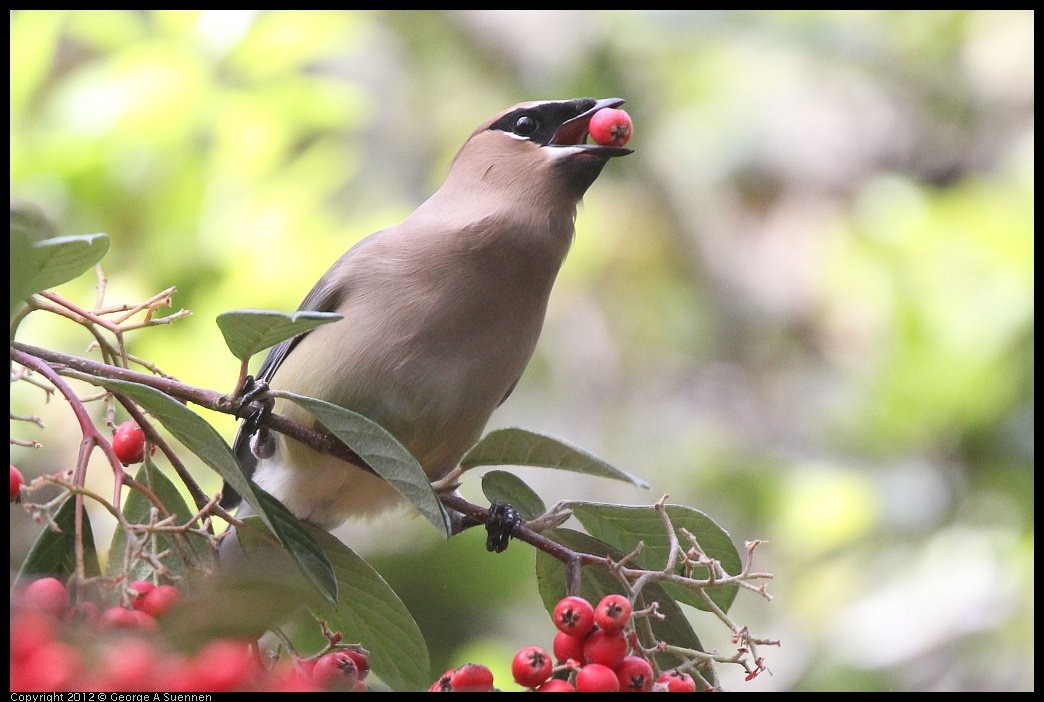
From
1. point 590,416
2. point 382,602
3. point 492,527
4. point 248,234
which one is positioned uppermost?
point 590,416

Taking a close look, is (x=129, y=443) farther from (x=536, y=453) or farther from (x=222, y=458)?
(x=536, y=453)

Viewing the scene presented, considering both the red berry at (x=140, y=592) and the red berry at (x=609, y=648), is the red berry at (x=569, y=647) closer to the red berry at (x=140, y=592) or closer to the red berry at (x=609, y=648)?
the red berry at (x=609, y=648)

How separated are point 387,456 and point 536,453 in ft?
0.99

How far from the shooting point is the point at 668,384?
7934mm

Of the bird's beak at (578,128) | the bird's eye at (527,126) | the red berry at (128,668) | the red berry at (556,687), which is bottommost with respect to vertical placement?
the red berry at (128,668)

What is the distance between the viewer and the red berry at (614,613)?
1.53 metres

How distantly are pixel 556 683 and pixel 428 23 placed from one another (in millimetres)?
6696

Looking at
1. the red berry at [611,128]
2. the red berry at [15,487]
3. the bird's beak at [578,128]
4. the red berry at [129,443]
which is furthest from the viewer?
the bird's beak at [578,128]

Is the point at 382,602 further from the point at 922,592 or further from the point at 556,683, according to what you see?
the point at 922,592

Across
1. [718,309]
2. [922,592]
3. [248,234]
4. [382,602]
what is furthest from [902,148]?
[382,602]

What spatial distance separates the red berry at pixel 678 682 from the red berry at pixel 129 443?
858 millimetres

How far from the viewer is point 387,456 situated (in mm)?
1535

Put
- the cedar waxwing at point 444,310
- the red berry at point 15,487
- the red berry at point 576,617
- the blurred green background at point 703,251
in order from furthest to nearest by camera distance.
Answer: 1. the blurred green background at point 703,251
2. the cedar waxwing at point 444,310
3. the red berry at point 576,617
4. the red berry at point 15,487

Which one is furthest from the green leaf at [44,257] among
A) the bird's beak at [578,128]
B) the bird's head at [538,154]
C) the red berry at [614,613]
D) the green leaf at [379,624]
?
the bird's beak at [578,128]
